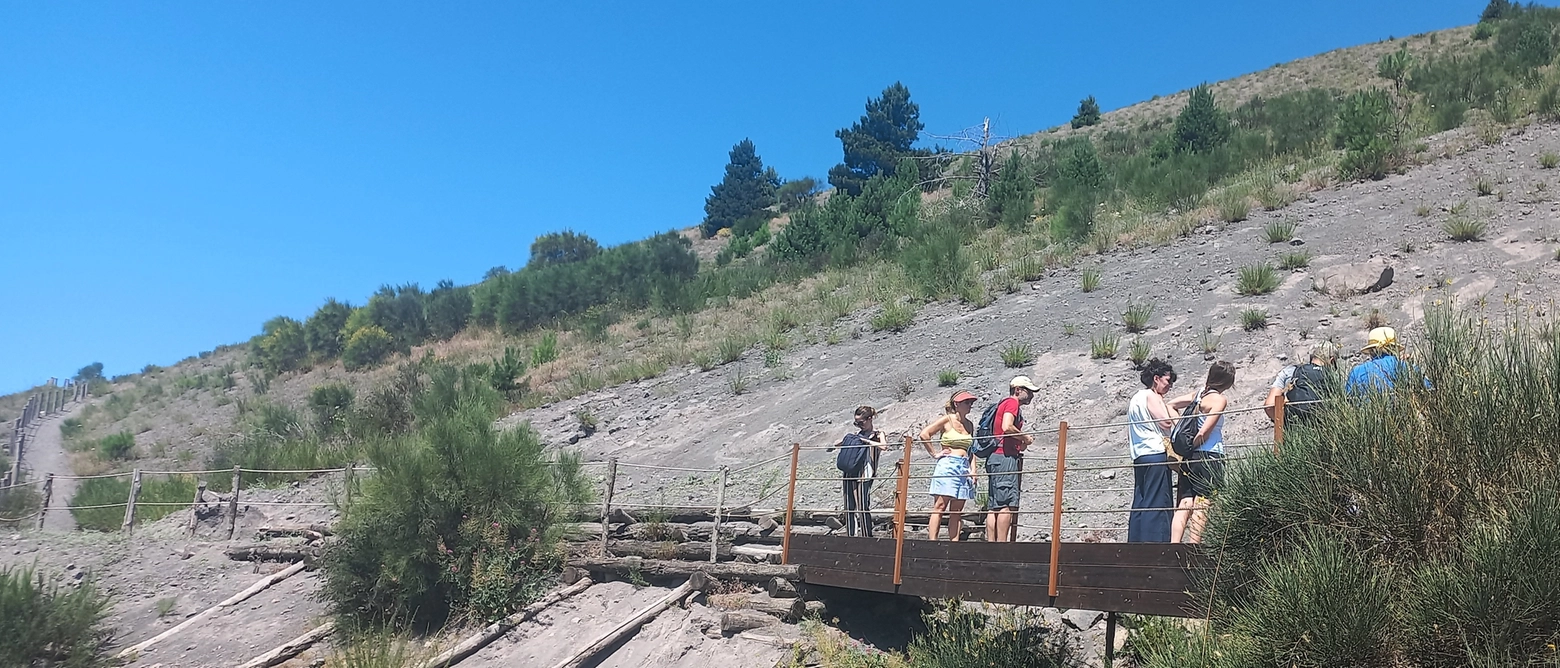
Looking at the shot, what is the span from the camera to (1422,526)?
512 cm

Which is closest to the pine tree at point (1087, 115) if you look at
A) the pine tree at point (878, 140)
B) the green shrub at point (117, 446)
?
the pine tree at point (878, 140)

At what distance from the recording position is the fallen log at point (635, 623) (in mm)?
10148

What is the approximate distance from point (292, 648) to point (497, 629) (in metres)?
2.43

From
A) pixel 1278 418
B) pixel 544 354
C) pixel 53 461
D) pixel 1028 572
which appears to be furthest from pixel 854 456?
pixel 53 461

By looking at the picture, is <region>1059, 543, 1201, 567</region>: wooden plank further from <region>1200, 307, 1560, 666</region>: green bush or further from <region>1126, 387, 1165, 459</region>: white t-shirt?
<region>1126, 387, 1165, 459</region>: white t-shirt

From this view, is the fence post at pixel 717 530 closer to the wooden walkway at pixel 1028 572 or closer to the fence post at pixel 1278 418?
the wooden walkway at pixel 1028 572

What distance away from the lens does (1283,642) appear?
5.12 m

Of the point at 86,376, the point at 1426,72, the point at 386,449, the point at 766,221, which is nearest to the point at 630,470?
the point at 386,449

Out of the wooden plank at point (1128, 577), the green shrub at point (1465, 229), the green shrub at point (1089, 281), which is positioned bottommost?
the wooden plank at point (1128, 577)

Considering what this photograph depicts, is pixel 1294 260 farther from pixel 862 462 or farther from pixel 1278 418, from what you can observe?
pixel 1278 418

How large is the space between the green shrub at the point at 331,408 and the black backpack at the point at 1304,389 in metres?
23.3

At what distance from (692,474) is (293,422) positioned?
15320 millimetres

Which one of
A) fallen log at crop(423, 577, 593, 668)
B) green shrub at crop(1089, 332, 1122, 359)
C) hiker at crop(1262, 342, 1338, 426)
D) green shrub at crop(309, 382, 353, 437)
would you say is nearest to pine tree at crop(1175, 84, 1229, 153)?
green shrub at crop(1089, 332, 1122, 359)

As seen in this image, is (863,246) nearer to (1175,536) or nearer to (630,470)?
(630,470)
